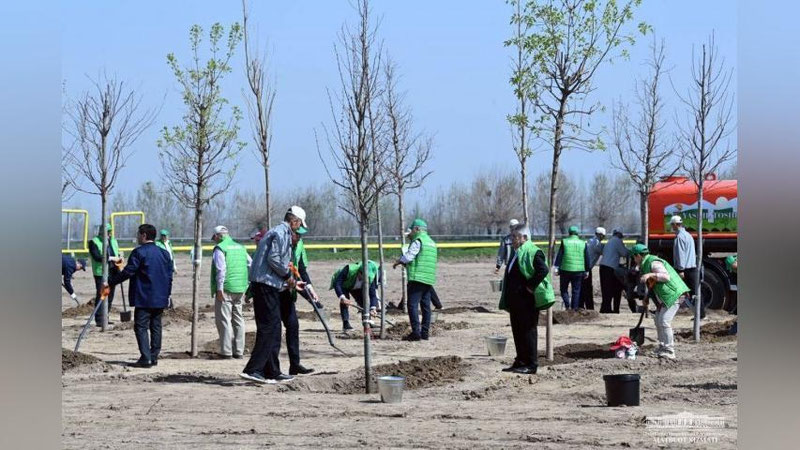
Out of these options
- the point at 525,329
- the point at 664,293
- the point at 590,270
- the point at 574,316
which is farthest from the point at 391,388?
the point at 590,270

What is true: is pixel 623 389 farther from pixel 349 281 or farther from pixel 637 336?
pixel 349 281

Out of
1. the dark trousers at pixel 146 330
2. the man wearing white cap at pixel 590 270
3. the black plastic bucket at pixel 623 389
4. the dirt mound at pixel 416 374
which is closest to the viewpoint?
the black plastic bucket at pixel 623 389

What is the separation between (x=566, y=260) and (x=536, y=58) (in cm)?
767

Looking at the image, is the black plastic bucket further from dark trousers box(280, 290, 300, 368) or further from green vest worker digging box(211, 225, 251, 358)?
green vest worker digging box(211, 225, 251, 358)

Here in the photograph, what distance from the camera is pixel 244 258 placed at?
14336 millimetres

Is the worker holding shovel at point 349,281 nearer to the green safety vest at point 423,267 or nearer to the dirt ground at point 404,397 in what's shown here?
the dirt ground at point 404,397

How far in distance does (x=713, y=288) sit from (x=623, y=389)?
10792mm

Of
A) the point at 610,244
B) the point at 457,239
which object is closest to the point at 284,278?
the point at 610,244

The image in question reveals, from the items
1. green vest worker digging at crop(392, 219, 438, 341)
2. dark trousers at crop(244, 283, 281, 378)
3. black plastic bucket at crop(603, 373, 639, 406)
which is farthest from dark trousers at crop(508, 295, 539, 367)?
green vest worker digging at crop(392, 219, 438, 341)

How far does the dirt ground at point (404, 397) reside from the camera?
357 inches

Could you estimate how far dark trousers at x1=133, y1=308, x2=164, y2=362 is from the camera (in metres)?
13.6

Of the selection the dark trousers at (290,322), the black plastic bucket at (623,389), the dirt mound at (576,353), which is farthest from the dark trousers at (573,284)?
the black plastic bucket at (623,389)

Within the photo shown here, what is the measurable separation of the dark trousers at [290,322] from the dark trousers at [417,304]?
3.50 metres

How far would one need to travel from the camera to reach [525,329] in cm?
1266
